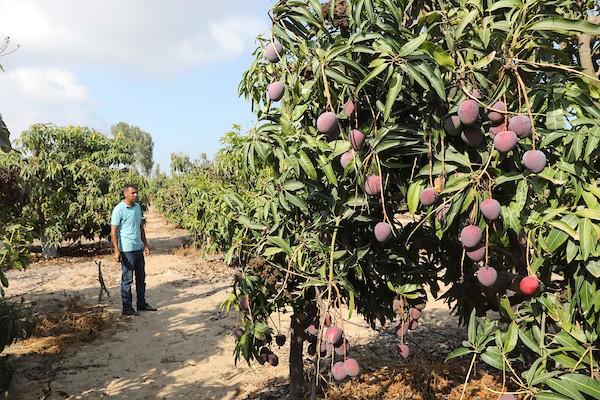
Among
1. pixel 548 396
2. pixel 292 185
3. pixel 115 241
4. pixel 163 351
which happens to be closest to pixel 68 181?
pixel 115 241

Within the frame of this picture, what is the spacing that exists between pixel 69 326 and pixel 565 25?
5.24 meters

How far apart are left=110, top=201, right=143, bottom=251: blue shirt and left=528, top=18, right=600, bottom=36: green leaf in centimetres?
500

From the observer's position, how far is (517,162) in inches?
53.5

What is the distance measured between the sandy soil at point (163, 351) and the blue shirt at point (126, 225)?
91cm

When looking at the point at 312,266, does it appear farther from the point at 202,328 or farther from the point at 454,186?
the point at 202,328

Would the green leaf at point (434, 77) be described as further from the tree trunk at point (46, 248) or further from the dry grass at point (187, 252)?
the tree trunk at point (46, 248)

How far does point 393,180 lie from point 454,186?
0.95 ft

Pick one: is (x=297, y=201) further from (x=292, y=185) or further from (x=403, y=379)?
(x=403, y=379)

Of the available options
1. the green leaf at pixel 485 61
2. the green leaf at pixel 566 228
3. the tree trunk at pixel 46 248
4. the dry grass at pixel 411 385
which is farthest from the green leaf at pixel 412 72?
the tree trunk at pixel 46 248

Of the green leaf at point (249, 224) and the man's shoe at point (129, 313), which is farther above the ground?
the green leaf at point (249, 224)

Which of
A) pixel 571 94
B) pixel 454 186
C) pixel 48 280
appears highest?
pixel 571 94

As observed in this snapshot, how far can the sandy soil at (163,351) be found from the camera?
3465 millimetres

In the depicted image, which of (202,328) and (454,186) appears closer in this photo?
(454,186)

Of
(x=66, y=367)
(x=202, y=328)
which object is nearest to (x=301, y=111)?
(x=66, y=367)
